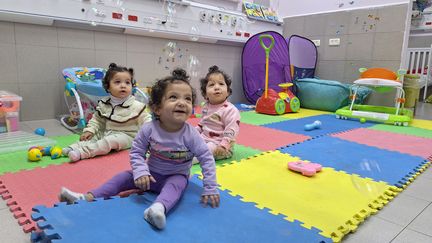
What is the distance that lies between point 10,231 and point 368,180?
1.80 m

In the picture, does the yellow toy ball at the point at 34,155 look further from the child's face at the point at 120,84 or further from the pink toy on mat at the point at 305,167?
the pink toy on mat at the point at 305,167

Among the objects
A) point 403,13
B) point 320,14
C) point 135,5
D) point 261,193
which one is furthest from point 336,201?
point 320,14

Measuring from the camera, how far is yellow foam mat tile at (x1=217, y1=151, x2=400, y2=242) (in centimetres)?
138

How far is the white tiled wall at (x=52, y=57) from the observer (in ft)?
10.1

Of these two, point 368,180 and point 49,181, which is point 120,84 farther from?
point 368,180

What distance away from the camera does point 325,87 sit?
4.64 m

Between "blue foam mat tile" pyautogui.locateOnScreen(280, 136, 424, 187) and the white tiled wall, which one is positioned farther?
the white tiled wall

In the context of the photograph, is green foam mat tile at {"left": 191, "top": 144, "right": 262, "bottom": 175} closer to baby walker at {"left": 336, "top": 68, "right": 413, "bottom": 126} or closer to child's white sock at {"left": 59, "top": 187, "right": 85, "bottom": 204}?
child's white sock at {"left": 59, "top": 187, "right": 85, "bottom": 204}

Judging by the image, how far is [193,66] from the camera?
4.61m

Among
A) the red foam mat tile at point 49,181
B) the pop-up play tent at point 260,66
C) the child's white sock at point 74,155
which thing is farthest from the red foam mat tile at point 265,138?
the pop-up play tent at point 260,66

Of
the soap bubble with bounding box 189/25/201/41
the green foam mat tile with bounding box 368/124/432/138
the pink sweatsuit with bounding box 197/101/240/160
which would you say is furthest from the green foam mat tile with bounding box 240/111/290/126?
the pink sweatsuit with bounding box 197/101/240/160

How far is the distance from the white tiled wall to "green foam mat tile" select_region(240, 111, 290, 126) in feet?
4.25

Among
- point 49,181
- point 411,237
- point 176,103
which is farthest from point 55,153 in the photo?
point 411,237

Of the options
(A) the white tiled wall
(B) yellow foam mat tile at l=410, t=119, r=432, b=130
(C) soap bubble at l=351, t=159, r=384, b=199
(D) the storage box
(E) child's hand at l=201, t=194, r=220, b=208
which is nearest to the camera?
(E) child's hand at l=201, t=194, r=220, b=208
